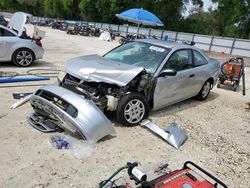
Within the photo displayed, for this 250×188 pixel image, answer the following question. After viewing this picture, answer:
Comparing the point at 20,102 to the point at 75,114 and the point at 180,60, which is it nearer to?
the point at 75,114

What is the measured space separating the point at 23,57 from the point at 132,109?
556cm

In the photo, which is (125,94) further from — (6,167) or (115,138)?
(6,167)

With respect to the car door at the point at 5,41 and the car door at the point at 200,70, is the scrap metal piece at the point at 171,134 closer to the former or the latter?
the car door at the point at 200,70

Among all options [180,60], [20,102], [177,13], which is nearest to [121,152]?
[20,102]

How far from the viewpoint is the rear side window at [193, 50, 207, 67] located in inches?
264

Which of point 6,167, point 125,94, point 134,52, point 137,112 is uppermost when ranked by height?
point 134,52

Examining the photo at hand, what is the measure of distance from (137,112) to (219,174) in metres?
1.74

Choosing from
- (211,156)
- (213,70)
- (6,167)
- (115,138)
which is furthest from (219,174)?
(213,70)

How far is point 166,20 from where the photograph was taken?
47.5 m

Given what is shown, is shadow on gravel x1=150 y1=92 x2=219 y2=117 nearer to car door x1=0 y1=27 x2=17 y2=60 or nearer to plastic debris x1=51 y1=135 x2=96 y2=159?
plastic debris x1=51 y1=135 x2=96 y2=159

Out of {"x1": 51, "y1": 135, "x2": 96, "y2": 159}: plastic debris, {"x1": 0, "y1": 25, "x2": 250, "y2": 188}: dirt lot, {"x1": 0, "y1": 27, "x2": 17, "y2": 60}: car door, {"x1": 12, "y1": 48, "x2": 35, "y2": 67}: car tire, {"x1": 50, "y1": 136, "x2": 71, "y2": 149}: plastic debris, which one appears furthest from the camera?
{"x1": 12, "y1": 48, "x2": 35, "y2": 67}: car tire

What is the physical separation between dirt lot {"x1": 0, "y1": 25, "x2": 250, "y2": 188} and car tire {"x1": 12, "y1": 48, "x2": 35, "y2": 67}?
306 centimetres

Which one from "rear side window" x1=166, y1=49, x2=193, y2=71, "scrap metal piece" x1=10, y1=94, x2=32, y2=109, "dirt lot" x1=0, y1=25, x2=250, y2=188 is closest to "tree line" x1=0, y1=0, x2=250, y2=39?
"rear side window" x1=166, y1=49, x2=193, y2=71

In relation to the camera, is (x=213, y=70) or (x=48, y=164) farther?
(x=213, y=70)
